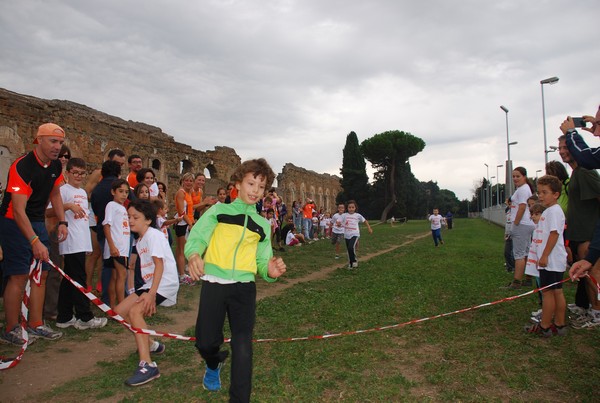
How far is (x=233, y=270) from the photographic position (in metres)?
3.17

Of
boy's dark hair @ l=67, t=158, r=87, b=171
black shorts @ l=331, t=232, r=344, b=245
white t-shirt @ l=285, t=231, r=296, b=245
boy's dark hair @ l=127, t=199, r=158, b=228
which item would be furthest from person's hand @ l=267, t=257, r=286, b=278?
white t-shirt @ l=285, t=231, r=296, b=245

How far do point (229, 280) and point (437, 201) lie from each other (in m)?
102

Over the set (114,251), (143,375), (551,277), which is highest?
(114,251)

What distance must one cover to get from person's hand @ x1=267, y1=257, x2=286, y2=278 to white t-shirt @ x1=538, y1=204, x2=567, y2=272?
11.2ft

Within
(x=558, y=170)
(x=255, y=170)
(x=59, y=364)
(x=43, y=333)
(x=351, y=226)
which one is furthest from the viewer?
(x=351, y=226)

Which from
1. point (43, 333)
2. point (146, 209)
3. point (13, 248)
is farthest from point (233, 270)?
point (43, 333)

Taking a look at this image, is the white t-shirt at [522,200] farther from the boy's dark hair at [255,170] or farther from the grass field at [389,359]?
the boy's dark hair at [255,170]

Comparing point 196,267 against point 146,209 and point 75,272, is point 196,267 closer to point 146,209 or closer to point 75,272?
point 146,209

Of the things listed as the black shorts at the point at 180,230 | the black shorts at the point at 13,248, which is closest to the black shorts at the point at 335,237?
the black shorts at the point at 180,230

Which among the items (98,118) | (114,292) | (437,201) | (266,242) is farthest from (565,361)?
(437,201)

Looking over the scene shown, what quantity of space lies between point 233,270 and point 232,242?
21 centimetres

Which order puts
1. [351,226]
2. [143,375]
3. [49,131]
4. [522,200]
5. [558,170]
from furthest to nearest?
[351,226]
[522,200]
[558,170]
[49,131]
[143,375]

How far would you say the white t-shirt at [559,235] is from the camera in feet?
16.0

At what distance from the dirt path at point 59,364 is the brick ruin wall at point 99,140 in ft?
35.7
